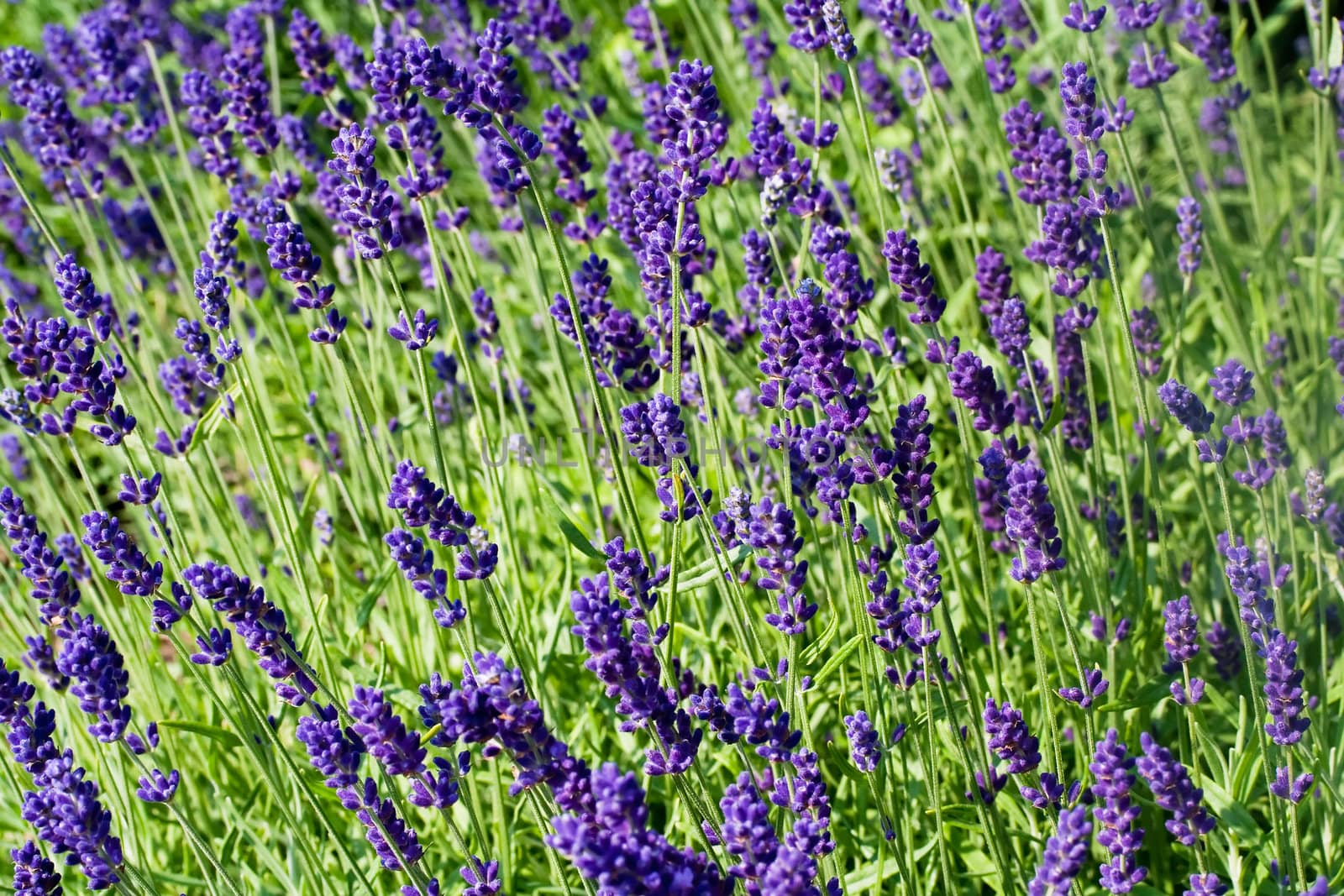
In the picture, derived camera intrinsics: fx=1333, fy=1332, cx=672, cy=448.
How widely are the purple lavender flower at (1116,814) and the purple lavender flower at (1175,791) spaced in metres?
0.04

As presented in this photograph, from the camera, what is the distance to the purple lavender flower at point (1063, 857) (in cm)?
180

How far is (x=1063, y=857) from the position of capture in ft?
5.99

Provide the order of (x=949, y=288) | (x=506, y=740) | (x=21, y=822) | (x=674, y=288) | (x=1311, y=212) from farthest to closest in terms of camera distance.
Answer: (x=1311, y=212) → (x=949, y=288) → (x=21, y=822) → (x=674, y=288) → (x=506, y=740)

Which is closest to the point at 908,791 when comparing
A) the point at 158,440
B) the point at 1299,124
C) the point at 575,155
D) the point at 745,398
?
the point at 745,398

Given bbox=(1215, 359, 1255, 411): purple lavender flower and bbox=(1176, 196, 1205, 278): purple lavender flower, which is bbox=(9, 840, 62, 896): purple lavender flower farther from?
bbox=(1176, 196, 1205, 278): purple lavender flower

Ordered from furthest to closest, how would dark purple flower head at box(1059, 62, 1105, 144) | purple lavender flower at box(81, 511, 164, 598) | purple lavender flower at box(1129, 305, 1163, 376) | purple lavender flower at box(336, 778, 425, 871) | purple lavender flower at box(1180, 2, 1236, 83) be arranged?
1. purple lavender flower at box(1180, 2, 1236, 83)
2. purple lavender flower at box(1129, 305, 1163, 376)
3. dark purple flower head at box(1059, 62, 1105, 144)
4. purple lavender flower at box(81, 511, 164, 598)
5. purple lavender flower at box(336, 778, 425, 871)

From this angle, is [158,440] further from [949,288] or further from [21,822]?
[949,288]

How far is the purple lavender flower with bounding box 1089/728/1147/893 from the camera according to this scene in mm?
1971

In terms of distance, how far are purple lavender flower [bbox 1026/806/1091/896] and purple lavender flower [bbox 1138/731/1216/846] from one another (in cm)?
22

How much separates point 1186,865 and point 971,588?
2.57 feet

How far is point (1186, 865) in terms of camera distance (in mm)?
2895

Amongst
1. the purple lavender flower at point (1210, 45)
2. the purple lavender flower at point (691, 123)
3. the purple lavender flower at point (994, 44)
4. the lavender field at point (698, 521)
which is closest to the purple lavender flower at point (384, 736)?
the lavender field at point (698, 521)

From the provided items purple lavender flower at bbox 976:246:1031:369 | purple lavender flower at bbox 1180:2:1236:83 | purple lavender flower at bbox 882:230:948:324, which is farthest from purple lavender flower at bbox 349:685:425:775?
purple lavender flower at bbox 1180:2:1236:83

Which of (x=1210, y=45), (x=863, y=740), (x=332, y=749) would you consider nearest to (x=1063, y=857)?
(x=863, y=740)
